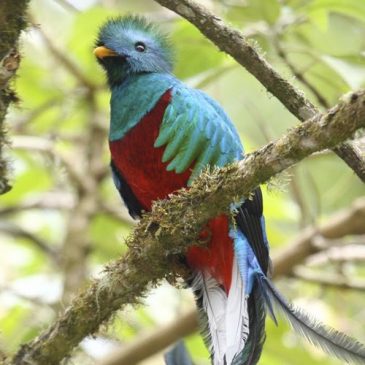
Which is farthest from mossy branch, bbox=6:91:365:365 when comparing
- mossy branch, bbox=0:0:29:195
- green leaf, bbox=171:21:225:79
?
green leaf, bbox=171:21:225:79

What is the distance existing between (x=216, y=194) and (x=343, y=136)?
0.47 m

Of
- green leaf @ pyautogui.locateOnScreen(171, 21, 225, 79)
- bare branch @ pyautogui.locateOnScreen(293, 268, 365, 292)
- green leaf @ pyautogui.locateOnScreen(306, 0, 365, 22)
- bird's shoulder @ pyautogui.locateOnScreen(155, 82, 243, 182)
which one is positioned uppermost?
green leaf @ pyautogui.locateOnScreen(171, 21, 225, 79)

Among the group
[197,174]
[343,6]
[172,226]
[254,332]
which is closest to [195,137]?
[197,174]

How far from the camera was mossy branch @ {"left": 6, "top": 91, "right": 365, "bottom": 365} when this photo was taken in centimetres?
228

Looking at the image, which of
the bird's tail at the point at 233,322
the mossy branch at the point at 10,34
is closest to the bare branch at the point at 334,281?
the bird's tail at the point at 233,322

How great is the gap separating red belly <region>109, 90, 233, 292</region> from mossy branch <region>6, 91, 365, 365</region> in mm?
415

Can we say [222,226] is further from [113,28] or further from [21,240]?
[21,240]

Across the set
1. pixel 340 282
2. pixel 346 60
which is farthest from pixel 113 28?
pixel 340 282

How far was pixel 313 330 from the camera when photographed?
2740 millimetres

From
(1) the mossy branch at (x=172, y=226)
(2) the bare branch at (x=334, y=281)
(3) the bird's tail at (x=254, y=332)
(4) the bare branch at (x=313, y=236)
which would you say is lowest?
(2) the bare branch at (x=334, y=281)

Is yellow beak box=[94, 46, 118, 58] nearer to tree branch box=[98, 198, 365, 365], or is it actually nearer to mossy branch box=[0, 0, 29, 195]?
mossy branch box=[0, 0, 29, 195]

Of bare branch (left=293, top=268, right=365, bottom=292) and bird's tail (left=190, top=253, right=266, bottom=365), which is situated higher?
bird's tail (left=190, top=253, right=266, bottom=365)

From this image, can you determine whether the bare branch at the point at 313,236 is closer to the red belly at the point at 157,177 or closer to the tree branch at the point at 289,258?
the tree branch at the point at 289,258

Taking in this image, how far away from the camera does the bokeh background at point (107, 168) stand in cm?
393
